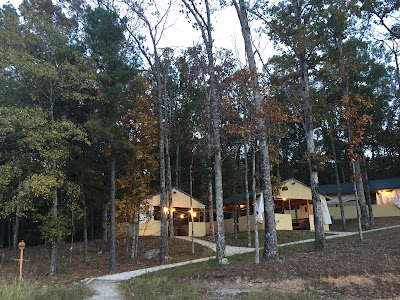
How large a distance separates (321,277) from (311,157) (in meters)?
6.64

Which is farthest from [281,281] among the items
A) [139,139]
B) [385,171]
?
[385,171]

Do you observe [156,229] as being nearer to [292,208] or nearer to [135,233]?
[135,233]

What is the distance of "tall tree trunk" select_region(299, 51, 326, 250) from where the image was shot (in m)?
13.7

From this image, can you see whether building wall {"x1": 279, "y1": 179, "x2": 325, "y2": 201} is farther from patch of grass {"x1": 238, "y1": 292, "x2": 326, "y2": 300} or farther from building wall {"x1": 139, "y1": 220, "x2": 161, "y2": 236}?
patch of grass {"x1": 238, "y1": 292, "x2": 326, "y2": 300}

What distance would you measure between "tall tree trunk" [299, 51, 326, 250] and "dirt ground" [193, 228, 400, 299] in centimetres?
218

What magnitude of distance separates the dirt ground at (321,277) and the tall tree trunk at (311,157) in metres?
2.18

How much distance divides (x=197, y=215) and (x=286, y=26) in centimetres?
1829

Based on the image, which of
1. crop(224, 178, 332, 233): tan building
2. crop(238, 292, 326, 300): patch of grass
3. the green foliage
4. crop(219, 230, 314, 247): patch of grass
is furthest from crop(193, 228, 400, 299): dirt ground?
crop(224, 178, 332, 233): tan building

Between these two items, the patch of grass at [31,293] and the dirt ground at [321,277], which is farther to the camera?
the dirt ground at [321,277]

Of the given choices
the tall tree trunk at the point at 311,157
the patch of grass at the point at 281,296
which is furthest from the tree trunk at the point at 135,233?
the patch of grass at the point at 281,296

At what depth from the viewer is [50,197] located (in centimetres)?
1417

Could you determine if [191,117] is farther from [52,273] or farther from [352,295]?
[352,295]

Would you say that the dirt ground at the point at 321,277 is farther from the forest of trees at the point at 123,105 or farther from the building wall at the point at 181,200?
the building wall at the point at 181,200

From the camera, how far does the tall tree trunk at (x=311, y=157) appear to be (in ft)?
44.9
